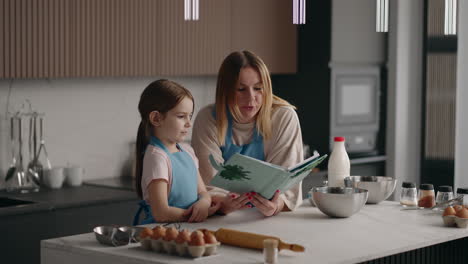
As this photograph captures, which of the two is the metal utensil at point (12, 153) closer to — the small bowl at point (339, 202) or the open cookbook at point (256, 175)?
the open cookbook at point (256, 175)

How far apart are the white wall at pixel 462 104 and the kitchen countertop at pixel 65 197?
8.41 ft

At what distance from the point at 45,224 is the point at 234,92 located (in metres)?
1.18

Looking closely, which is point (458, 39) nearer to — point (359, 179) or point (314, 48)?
point (314, 48)

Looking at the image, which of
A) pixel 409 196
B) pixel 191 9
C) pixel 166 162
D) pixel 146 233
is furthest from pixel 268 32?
pixel 146 233

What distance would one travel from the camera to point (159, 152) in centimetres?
304

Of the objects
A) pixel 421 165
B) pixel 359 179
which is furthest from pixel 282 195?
pixel 421 165

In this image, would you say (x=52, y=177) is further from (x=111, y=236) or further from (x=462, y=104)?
(x=462, y=104)

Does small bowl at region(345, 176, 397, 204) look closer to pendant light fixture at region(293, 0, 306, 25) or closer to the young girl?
the young girl

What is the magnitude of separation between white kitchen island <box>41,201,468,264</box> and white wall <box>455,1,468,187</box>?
2.55 metres

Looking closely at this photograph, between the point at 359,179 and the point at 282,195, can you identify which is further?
A: the point at 359,179

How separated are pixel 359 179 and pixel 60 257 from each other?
139 centimetres

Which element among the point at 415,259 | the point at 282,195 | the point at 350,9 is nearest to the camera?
the point at 415,259

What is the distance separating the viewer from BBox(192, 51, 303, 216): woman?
10.8ft

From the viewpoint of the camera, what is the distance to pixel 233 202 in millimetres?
3033
